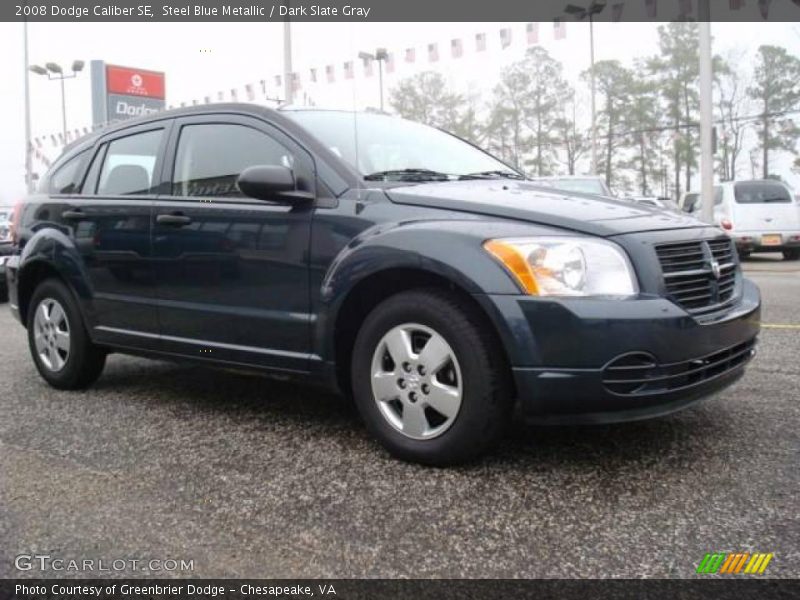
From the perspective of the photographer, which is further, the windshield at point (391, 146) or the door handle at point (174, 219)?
the door handle at point (174, 219)

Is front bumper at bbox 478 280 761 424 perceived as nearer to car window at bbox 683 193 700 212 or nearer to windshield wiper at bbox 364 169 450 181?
windshield wiper at bbox 364 169 450 181

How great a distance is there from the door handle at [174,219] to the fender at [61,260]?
767mm

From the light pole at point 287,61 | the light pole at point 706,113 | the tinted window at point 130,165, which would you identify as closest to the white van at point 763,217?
the light pole at point 706,113

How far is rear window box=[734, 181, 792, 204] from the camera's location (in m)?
14.0

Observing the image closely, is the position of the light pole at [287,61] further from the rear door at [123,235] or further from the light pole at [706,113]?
the rear door at [123,235]

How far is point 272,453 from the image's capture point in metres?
3.22

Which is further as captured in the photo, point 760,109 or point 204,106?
point 760,109

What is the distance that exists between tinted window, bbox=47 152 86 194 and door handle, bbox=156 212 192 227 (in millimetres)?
1107

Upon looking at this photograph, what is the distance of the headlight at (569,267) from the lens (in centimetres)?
268

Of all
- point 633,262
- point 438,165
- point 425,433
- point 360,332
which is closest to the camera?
point 633,262

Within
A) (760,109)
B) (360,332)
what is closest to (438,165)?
(360,332)

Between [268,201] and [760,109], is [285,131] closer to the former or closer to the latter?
[268,201]

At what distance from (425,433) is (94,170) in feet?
9.21

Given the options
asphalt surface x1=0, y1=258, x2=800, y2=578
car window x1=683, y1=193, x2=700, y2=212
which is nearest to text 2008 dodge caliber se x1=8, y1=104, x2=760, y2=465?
asphalt surface x1=0, y1=258, x2=800, y2=578
